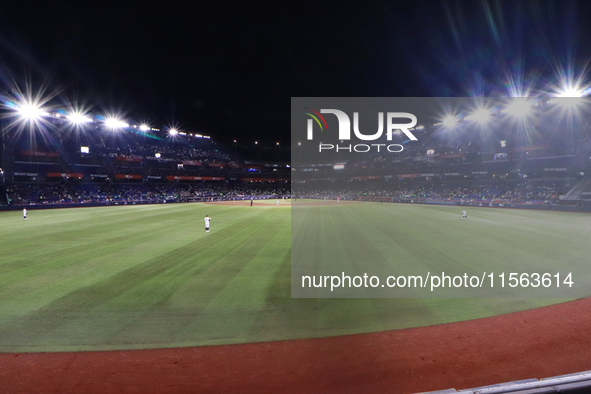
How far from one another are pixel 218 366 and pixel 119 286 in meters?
5.20

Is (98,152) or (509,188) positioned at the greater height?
(98,152)

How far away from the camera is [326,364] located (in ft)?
16.0

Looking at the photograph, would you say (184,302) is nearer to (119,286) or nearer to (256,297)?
(256,297)

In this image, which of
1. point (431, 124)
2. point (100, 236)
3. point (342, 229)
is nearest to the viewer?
point (100, 236)

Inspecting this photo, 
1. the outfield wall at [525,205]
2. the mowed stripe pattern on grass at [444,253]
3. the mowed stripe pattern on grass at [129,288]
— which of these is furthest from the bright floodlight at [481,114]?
the mowed stripe pattern on grass at [129,288]

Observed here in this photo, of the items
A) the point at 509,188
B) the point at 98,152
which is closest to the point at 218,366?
the point at 509,188

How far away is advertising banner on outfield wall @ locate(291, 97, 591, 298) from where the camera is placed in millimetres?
8867

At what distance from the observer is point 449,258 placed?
1106 cm

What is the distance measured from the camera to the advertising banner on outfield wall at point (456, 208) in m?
8.87

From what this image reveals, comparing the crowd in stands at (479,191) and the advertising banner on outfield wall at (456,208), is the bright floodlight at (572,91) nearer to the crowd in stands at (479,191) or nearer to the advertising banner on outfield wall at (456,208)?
the advertising banner on outfield wall at (456,208)

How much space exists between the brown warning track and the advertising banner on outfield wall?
7.42 feet

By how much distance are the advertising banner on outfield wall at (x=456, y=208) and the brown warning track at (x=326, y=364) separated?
2263mm

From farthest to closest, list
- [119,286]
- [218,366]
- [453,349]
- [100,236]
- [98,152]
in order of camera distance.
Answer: [98,152], [100,236], [119,286], [453,349], [218,366]

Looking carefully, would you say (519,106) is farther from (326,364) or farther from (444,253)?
(326,364)
